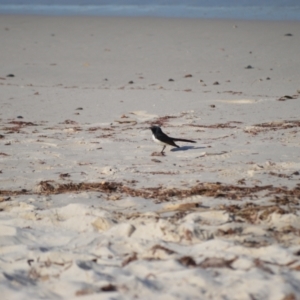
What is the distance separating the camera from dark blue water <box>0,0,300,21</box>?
2535 centimetres

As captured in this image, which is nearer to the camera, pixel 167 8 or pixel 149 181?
pixel 149 181

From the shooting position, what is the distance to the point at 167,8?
29.0m

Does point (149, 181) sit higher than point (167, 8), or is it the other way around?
point (167, 8)

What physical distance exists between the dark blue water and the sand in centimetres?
1167

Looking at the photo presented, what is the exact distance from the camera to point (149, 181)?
223 inches

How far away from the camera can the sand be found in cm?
363

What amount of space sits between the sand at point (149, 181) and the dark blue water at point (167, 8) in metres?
11.7

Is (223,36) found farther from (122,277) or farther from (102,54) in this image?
(122,277)

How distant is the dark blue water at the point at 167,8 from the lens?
2535 cm

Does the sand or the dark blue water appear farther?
the dark blue water

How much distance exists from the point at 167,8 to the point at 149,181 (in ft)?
80.1

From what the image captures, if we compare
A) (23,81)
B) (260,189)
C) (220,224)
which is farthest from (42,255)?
(23,81)

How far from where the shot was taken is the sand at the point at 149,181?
11.9ft

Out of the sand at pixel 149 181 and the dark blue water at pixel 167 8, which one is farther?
the dark blue water at pixel 167 8
